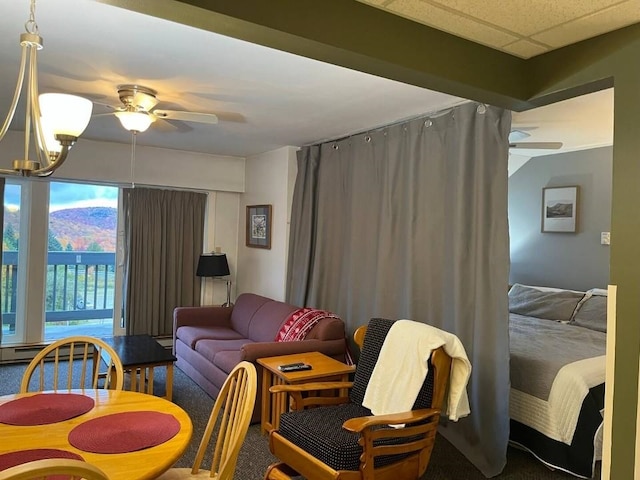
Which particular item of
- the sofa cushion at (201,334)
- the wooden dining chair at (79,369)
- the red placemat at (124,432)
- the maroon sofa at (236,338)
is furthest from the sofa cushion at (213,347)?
the red placemat at (124,432)

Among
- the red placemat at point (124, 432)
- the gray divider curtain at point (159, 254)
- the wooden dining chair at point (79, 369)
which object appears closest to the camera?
the red placemat at point (124, 432)

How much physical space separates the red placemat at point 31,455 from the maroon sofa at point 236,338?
195 cm

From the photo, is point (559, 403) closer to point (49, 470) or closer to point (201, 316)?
point (49, 470)

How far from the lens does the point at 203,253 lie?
6.03m

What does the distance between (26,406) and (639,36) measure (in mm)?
2899

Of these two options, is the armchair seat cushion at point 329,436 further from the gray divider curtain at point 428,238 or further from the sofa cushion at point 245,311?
the sofa cushion at point 245,311

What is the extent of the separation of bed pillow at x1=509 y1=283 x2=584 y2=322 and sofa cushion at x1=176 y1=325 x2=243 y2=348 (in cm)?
296

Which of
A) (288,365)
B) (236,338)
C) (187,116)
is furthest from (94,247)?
(288,365)

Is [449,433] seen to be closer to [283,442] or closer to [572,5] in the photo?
[283,442]

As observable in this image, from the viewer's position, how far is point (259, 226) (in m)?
5.61

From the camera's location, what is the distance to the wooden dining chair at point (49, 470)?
3.41ft

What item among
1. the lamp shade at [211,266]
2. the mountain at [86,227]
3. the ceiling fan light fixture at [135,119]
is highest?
the ceiling fan light fixture at [135,119]

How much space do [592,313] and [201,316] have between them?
3866 millimetres

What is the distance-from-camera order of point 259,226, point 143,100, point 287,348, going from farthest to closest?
point 259,226 < point 287,348 < point 143,100
